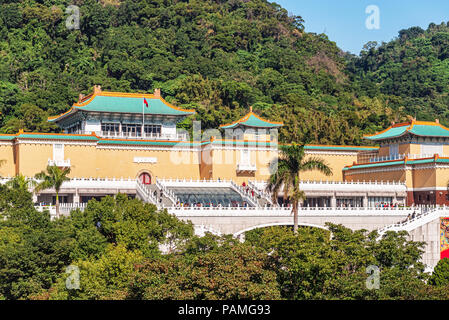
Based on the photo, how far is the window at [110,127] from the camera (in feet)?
220

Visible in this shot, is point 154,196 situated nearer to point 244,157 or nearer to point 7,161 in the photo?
point 244,157

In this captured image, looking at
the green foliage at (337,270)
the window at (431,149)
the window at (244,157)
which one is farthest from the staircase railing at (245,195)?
the window at (431,149)

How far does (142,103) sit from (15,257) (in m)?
33.5

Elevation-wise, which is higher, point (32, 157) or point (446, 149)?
point (32, 157)

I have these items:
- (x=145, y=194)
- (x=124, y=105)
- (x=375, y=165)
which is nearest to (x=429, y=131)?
(x=375, y=165)

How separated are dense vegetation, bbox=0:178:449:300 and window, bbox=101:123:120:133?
2279cm

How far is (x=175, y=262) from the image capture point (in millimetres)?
33844

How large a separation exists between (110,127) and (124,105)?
2.45 metres

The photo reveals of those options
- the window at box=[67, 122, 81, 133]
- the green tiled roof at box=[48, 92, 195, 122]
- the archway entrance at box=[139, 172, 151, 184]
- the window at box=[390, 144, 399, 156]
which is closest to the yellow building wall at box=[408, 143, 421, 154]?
the window at box=[390, 144, 399, 156]

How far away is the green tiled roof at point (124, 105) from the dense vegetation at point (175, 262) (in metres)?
22.8

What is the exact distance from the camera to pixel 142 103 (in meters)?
68.8

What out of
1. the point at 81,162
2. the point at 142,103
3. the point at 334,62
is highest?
the point at 334,62
